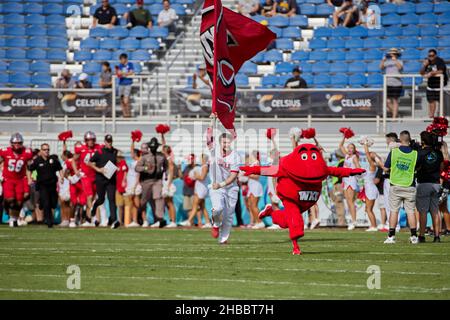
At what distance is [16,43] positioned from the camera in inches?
1224

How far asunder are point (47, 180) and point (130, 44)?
8.55 m

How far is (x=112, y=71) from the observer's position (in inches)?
1144

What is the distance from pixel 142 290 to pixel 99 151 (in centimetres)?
1309

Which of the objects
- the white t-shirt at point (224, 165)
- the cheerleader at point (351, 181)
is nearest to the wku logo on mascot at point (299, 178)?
the white t-shirt at point (224, 165)

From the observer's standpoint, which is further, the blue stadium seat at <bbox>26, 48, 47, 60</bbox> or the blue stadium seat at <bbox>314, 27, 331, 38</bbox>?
the blue stadium seat at <bbox>26, 48, 47, 60</bbox>

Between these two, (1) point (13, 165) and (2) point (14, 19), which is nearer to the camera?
(1) point (13, 165)

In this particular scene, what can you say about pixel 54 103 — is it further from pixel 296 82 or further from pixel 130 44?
pixel 296 82

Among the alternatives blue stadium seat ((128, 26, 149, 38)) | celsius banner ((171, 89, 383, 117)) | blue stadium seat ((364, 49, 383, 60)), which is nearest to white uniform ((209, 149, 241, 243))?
celsius banner ((171, 89, 383, 117))

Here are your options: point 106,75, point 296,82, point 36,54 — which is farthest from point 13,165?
point 36,54

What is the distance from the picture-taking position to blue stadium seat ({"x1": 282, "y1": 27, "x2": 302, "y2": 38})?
30.0 m

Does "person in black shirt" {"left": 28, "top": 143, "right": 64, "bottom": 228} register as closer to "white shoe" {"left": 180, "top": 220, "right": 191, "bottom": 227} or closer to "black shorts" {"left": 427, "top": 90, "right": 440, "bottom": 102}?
"white shoe" {"left": 180, "top": 220, "right": 191, "bottom": 227}

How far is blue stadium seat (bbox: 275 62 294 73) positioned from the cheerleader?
20.0ft
